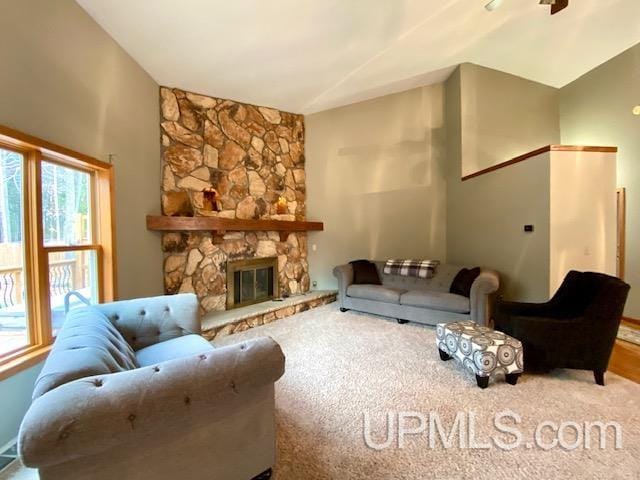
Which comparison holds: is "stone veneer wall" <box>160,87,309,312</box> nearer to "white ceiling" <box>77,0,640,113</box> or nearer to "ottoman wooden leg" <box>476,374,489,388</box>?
"white ceiling" <box>77,0,640,113</box>

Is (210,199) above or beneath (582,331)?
above

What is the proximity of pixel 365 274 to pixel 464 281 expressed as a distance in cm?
149

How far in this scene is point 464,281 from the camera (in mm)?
3824

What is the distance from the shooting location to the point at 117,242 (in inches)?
113

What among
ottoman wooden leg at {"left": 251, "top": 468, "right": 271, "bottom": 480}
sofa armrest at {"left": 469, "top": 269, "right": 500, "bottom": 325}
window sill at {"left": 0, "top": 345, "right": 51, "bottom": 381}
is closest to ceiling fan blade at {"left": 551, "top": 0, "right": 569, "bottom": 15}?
sofa armrest at {"left": 469, "top": 269, "right": 500, "bottom": 325}

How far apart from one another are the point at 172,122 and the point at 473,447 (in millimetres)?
4383

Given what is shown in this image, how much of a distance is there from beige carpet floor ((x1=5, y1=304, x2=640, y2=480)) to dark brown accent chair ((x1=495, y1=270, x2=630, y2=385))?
0.57 feet

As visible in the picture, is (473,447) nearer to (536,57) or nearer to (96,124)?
(96,124)

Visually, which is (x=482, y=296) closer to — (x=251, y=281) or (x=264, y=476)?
(x=264, y=476)

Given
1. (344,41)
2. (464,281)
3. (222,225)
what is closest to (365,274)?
(464,281)

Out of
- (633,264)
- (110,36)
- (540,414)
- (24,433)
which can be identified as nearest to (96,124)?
(110,36)

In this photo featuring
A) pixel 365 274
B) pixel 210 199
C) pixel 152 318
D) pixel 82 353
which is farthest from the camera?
pixel 365 274

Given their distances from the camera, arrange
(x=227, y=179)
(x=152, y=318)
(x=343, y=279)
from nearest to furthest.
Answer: (x=152, y=318) → (x=227, y=179) → (x=343, y=279)

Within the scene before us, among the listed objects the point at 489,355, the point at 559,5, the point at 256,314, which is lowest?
the point at 256,314
